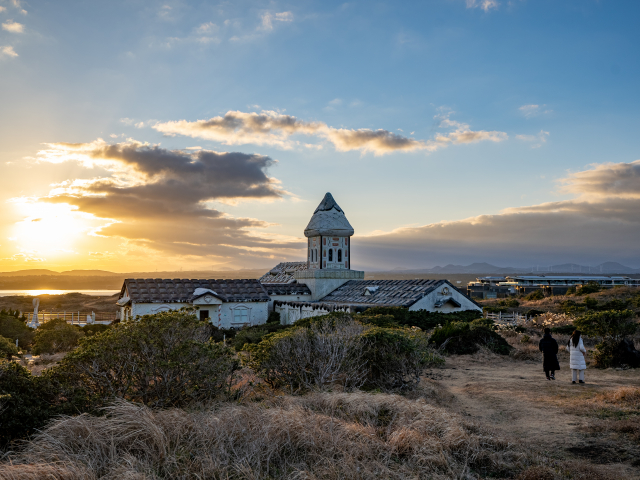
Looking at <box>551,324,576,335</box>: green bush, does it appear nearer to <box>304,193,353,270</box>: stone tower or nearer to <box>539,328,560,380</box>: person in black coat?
<box>539,328,560,380</box>: person in black coat

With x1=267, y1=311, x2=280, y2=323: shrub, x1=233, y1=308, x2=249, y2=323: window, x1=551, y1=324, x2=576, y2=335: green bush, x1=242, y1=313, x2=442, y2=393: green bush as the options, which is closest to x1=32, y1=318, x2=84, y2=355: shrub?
x1=233, y1=308, x2=249, y2=323: window

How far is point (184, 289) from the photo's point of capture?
3328 centimetres

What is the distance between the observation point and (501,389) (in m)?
12.6

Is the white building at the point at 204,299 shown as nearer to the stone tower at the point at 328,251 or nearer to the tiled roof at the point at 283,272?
the stone tower at the point at 328,251

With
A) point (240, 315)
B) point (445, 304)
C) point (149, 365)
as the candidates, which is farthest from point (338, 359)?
point (240, 315)

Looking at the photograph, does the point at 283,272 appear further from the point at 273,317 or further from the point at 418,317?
the point at 418,317

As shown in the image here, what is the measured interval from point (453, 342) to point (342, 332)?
9.76m

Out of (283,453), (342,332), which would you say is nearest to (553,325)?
(342,332)

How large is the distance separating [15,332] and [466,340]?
24.4 meters

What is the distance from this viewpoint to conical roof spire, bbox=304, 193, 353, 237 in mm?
37969

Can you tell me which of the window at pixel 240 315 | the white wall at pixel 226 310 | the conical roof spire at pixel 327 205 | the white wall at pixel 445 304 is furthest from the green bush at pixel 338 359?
the conical roof spire at pixel 327 205

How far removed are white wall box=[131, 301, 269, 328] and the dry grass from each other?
25134 millimetres

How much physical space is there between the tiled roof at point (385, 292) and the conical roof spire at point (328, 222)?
14.5ft

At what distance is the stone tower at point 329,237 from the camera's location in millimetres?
38094
